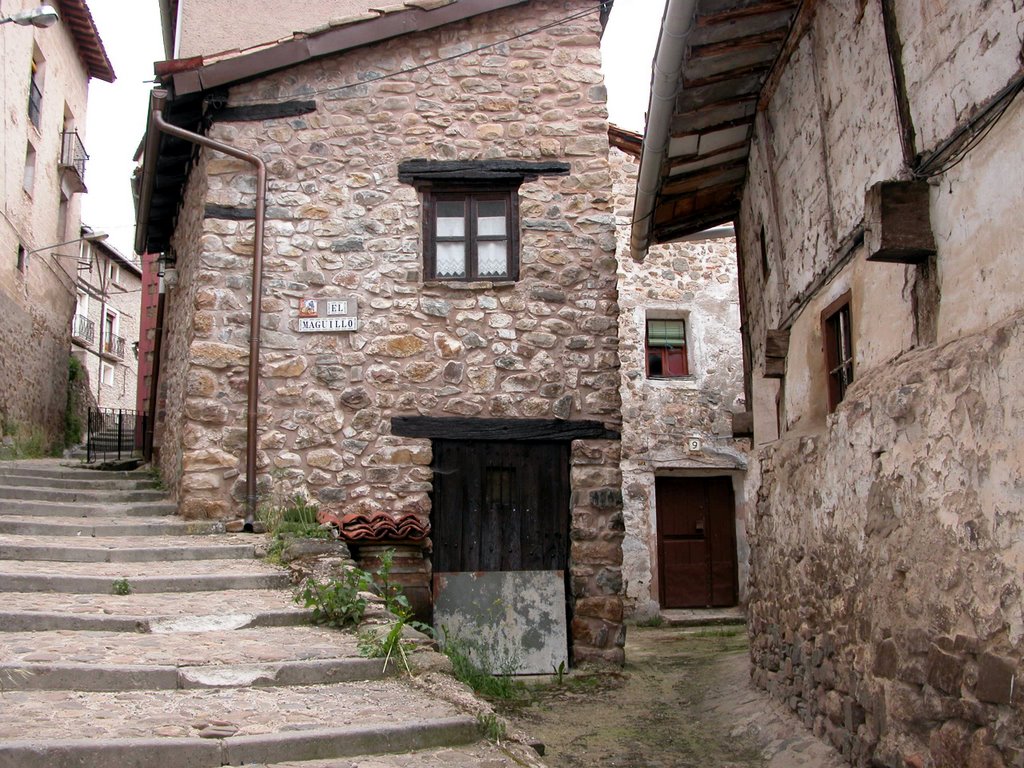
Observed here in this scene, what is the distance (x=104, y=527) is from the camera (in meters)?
6.73

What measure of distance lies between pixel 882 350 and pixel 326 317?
431 centimetres

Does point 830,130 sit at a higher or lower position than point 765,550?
higher

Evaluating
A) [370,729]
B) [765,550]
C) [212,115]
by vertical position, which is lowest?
[370,729]

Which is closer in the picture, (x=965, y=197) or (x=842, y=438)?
(x=965, y=197)

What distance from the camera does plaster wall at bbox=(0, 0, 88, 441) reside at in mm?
13461

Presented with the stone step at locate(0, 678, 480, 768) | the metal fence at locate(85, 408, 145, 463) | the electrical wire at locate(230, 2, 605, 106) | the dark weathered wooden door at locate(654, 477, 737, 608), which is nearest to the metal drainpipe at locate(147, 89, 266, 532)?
the electrical wire at locate(230, 2, 605, 106)

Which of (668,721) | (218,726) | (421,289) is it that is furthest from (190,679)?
(421,289)

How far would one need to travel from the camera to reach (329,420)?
23.3ft

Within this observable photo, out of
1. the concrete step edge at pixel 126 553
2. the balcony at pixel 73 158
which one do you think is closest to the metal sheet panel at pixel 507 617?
the concrete step edge at pixel 126 553

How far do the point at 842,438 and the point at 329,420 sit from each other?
156 inches

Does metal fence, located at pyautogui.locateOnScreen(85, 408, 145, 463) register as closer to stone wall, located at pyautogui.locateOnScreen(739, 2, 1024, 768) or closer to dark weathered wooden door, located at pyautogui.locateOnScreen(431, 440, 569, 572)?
dark weathered wooden door, located at pyautogui.locateOnScreen(431, 440, 569, 572)

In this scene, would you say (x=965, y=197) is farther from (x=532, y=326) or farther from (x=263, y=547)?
(x=263, y=547)

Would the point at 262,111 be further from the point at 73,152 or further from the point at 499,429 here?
the point at 73,152

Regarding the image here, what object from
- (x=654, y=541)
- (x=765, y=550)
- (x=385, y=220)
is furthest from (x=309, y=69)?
(x=654, y=541)
